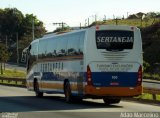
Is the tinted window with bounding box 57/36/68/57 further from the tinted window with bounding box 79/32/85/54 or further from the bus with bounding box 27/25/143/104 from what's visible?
the tinted window with bounding box 79/32/85/54

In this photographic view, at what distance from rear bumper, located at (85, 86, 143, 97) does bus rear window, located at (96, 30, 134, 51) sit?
1659 millimetres

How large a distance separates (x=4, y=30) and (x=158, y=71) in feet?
288

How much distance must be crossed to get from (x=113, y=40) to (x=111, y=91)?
2.11 metres

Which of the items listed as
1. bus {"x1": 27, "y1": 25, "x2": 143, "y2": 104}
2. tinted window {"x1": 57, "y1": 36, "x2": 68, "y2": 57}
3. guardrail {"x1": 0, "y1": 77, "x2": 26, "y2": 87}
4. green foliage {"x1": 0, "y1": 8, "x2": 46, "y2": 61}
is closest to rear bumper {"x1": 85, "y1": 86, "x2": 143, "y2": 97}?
bus {"x1": 27, "y1": 25, "x2": 143, "y2": 104}

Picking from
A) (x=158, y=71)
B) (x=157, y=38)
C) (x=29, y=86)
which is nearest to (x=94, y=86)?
(x=29, y=86)

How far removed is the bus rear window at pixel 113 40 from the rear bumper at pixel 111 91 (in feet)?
5.44

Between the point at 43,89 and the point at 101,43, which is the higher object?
the point at 101,43

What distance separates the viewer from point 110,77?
24656 millimetres

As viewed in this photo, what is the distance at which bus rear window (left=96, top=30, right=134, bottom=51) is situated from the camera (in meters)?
24.6

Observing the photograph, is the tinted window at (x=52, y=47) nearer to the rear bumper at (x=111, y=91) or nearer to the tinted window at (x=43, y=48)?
the tinted window at (x=43, y=48)

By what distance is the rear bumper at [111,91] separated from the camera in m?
24.4

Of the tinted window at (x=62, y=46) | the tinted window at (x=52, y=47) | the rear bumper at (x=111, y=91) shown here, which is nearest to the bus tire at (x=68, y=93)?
the tinted window at (x=62, y=46)

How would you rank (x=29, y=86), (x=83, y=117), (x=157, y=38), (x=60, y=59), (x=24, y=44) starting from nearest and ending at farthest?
(x=83, y=117) → (x=60, y=59) → (x=29, y=86) → (x=157, y=38) → (x=24, y=44)

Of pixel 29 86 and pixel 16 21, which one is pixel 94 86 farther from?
pixel 16 21
